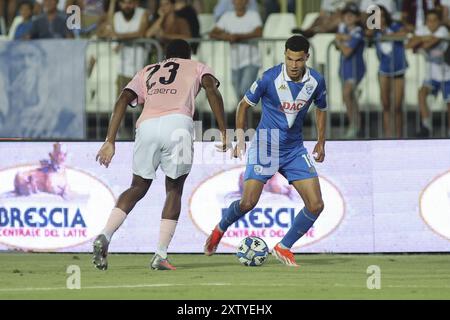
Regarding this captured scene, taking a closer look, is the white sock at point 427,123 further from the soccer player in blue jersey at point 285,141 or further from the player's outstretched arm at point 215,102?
the player's outstretched arm at point 215,102

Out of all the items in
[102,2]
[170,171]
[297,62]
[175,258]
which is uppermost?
[102,2]

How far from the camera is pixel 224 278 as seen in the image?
13.0 metres

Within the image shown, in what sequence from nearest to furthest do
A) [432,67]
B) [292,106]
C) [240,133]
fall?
[240,133] < [292,106] < [432,67]

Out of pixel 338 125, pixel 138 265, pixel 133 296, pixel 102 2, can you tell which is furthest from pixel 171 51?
pixel 102 2

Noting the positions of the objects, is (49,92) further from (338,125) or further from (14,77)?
(338,125)

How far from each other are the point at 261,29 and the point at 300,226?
18.1ft

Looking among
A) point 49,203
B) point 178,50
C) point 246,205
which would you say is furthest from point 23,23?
point 246,205

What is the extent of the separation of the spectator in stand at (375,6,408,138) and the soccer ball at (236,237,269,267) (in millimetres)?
4413

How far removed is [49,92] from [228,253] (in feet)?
10.8

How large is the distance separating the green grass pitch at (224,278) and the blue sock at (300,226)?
0.30m

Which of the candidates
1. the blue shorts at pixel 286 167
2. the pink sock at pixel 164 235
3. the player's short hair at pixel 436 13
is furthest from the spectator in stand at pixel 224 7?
the pink sock at pixel 164 235

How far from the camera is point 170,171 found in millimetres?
13797

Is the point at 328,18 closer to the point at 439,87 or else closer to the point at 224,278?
the point at 439,87

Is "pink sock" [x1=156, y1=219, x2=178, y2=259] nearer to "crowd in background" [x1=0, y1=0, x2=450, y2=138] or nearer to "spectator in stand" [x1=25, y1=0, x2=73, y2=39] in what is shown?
"crowd in background" [x1=0, y1=0, x2=450, y2=138]
